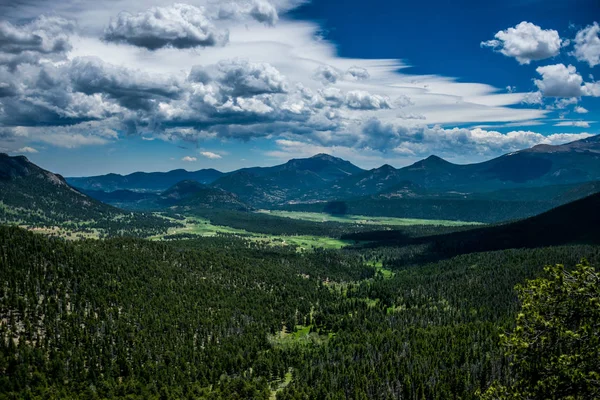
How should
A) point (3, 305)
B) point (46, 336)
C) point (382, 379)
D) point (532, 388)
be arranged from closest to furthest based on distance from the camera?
point (532, 388) < point (382, 379) < point (46, 336) < point (3, 305)

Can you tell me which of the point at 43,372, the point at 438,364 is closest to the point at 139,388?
the point at 43,372

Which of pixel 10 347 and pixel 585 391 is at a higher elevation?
pixel 585 391

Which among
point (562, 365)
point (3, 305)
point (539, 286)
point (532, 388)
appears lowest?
point (3, 305)

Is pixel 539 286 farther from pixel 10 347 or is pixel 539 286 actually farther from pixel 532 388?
pixel 10 347

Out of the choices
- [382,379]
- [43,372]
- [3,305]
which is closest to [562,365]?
[382,379]

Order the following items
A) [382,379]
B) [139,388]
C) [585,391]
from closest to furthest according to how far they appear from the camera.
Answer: [585,391] → [139,388] → [382,379]

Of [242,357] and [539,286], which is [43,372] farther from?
[539,286]

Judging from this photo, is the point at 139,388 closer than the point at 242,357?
Yes

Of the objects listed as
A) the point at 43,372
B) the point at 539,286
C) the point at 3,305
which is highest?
the point at 539,286

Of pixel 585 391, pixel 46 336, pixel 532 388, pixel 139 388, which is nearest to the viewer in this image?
pixel 585 391
